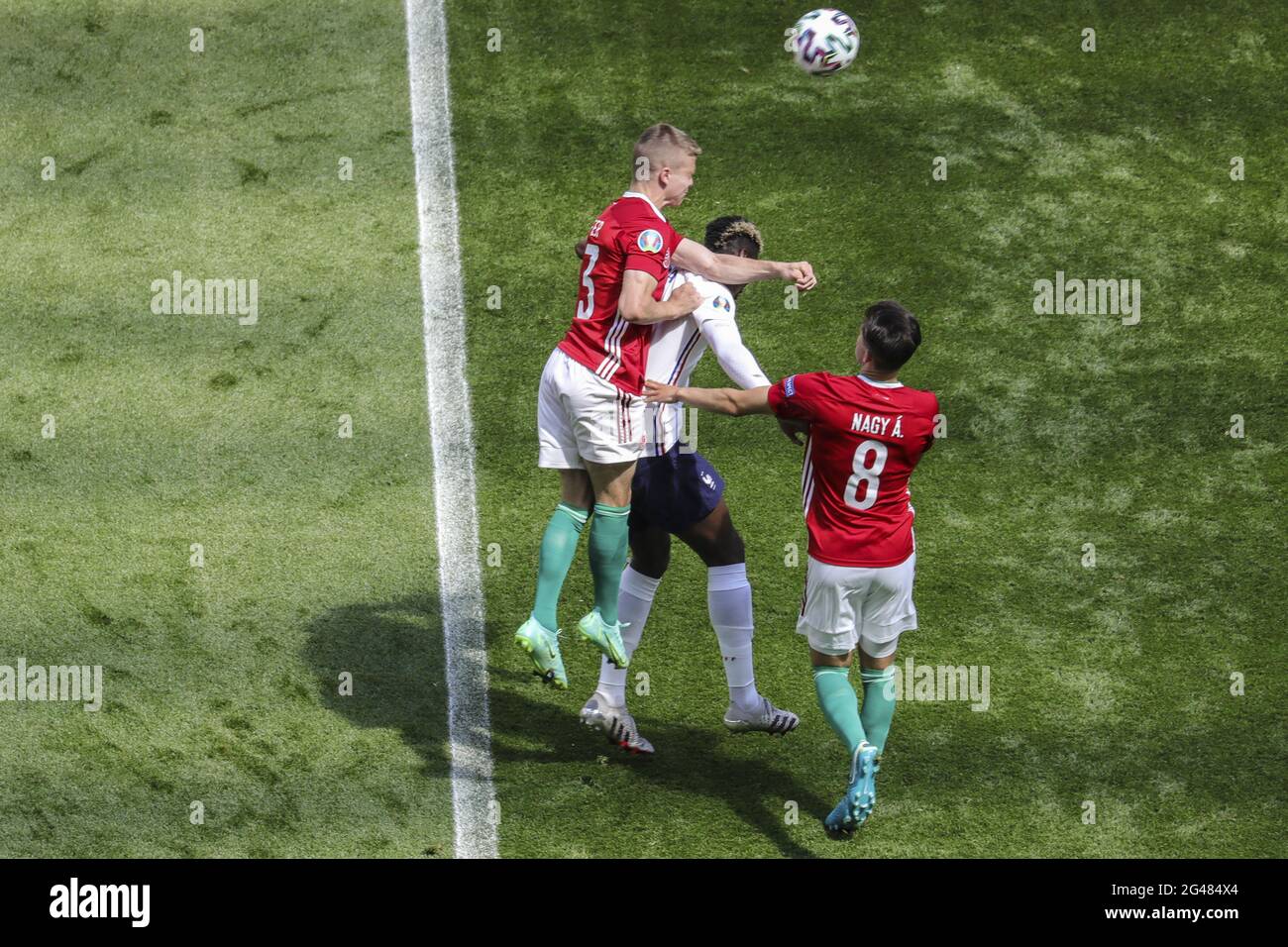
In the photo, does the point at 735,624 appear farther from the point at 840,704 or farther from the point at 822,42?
the point at 822,42

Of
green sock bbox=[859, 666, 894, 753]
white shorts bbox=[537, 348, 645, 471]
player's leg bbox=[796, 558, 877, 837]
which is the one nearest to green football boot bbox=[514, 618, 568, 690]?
white shorts bbox=[537, 348, 645, 471]

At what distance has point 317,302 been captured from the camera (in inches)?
403

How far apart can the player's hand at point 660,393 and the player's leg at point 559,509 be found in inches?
17.3

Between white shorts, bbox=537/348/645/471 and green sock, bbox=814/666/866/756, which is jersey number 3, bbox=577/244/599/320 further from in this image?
green sock, bbox=814/666/866/756

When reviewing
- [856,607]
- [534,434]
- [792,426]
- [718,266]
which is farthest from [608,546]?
[534,434]

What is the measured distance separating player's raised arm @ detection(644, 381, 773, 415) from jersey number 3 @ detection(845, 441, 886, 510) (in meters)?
0.41

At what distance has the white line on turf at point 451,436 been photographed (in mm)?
7621

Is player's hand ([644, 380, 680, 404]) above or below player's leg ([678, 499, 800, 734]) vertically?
above

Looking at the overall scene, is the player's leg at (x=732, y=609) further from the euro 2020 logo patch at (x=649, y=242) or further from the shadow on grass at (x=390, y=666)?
the shadow on grass at (x=390, y=666)

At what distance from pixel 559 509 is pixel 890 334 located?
1.73 metres

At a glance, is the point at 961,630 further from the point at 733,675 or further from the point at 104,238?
the point at 104,238

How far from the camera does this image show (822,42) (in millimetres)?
9062

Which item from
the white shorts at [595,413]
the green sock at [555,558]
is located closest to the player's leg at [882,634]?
the white shorts at [595,413]

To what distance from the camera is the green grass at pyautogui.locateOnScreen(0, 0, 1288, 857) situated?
7570mm
